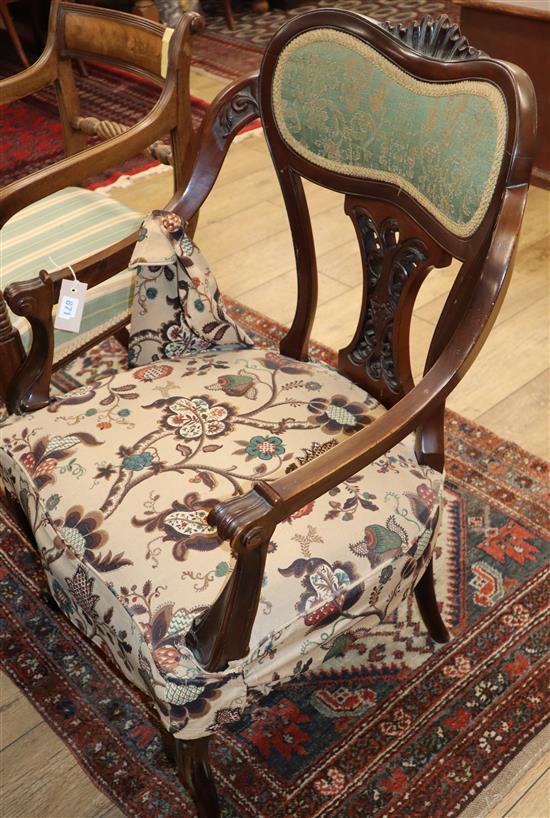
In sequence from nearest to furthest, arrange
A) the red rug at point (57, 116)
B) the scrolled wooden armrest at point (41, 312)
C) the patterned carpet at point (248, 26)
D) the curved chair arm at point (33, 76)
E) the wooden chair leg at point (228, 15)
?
the scrolled wooden armrest at point (41, 312)
the curved chair arm at point (33, 76)
the red rug at point (57, 116)
the patterned carpet at point (248, 26)
the wooden chair leg at point (228, 15)

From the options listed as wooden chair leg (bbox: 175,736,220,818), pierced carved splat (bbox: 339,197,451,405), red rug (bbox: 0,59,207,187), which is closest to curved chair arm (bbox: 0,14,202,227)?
pierced carved splat (bbox: 339,197,451,405)

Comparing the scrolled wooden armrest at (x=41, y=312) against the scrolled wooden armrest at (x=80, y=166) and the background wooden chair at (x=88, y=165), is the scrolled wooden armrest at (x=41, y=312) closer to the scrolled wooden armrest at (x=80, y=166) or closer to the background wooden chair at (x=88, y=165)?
the background wooden chair at (x=88, y=165)

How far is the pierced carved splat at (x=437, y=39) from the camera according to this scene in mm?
1109

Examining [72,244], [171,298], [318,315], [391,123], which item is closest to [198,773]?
[171,298]

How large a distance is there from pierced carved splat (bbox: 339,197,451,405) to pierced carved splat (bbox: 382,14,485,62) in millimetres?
222

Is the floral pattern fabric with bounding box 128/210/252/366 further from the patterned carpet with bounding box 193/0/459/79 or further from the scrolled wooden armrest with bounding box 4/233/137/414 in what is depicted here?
the patterned carpet with bounding box 193/0/459/79

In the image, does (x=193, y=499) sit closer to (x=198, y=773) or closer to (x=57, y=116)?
(x=198, y=773)

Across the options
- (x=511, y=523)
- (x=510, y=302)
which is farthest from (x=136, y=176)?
(x=511, y=523)

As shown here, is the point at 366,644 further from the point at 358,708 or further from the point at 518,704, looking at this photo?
the point at 518,704

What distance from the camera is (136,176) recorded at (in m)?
3.27

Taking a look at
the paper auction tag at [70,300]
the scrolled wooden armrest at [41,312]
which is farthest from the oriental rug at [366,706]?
the paper auction tag at [70,300]

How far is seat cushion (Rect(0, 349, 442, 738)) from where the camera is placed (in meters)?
1.11

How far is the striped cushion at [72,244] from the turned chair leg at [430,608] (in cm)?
81

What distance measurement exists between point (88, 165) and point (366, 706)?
1.13 metres
